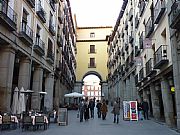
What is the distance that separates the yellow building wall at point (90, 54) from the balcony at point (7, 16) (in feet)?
135

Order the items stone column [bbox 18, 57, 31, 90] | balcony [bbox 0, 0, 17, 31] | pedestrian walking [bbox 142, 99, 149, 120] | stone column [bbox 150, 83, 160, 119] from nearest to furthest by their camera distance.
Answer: balcony [bbox 0, 0, 17, 31] < stone column [bbox 18, 57, 31, 90] < stone column [bbox 150, 83, 160, 119] < pedestrian walking [bbox 142, 99, 149, 120]

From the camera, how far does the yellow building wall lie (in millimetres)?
56031

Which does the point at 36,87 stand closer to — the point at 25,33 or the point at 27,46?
the point at 27,46

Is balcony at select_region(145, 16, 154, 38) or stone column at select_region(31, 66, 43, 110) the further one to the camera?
stone column at select_region(31, 66, 43, 110)

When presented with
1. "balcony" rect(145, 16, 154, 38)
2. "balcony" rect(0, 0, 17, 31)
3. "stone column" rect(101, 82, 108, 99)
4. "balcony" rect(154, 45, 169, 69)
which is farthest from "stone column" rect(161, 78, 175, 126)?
"stone column" rect(101, 82, 108, 99)

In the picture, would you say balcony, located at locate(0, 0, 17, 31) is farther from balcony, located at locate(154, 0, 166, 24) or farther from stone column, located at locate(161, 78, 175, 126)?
stone column, located at locate(161, 78, 175, 126)

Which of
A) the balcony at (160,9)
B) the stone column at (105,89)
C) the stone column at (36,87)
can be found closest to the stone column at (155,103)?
the balcony at (160,9)

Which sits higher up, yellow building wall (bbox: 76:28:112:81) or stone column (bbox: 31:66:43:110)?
yellow building wall (bbox: 76:28:112:81)

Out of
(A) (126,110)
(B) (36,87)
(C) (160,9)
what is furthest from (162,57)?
(B) (36,87)

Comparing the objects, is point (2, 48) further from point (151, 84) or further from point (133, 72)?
point (133, 72)

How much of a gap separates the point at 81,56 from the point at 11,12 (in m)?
42.6

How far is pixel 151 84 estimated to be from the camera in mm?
19297

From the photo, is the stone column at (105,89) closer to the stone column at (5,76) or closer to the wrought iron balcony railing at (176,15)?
the stone column at (5,76)

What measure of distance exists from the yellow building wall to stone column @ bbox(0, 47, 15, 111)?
136ft
